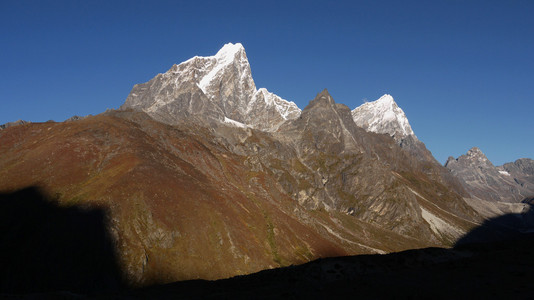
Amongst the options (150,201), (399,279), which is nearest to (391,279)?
(399,279)

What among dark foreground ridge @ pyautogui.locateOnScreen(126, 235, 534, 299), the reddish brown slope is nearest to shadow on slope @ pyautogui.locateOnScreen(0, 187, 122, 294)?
the reddish brown slope

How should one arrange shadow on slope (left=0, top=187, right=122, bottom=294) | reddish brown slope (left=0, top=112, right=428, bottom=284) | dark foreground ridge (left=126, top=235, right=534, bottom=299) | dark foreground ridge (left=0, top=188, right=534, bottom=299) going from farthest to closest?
reddish brown slope (left=0, top=112, right=428, bottom=284)
shadow on slope (left=0, top=187, right=122, bottom=294)
dark foreground ridge (left=0, top=188, right=534, bottom=299)
dark foreground ridge (left=126, top=235, right=534, bottom=299)

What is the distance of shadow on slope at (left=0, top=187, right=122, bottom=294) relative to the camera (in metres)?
89.2

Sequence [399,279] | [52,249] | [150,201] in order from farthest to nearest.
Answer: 1. [150,201]
2. [52,249]
3. [399,279]

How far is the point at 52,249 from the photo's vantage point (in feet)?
316

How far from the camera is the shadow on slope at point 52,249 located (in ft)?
293

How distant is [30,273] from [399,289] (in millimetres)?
94119

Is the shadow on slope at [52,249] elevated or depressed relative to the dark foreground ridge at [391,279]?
elevated

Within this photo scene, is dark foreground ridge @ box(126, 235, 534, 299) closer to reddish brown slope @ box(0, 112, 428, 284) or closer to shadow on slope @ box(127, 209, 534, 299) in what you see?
A: shadow on slope @ box(127, 209, 534, 299)

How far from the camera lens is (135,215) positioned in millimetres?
114750

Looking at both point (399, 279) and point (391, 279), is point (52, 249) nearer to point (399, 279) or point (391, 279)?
point (391, 279)

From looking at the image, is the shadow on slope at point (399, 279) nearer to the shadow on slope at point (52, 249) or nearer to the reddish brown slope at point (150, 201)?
the shadow on slope at point (52, 249)

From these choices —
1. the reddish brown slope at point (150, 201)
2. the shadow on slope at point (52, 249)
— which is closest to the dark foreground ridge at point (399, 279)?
the shadow on slope at point (52, 249)

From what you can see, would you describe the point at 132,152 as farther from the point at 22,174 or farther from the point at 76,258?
the point at 76,258
